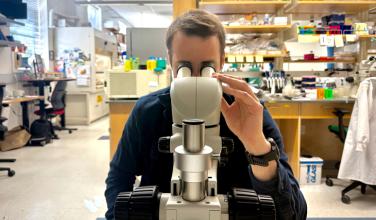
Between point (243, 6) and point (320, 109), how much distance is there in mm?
1362

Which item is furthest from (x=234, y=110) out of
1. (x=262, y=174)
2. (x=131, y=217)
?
(x=131, y=217)

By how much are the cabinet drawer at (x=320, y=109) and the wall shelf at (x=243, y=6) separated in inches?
44.1

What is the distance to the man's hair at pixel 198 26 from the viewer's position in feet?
2.42

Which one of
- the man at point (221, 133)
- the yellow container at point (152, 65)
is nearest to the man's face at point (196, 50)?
→ the man at point (221, 133)

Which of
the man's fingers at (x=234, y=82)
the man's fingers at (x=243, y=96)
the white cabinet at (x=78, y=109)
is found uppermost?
the man's fingers at (x=234, y=82)

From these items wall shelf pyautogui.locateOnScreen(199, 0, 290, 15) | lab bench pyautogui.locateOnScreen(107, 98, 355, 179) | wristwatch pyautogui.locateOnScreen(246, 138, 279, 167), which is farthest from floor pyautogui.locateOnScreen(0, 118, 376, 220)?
wristwatch pyautogui.locateOnScreen(246, 138, 279, 167)

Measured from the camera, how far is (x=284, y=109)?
316 cm

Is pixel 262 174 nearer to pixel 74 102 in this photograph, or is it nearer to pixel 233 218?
pixel 233 218

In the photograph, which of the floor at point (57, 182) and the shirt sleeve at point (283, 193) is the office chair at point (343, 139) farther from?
the shirt sleeve at point (283, 193)

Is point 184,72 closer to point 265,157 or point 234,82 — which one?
point 234,82

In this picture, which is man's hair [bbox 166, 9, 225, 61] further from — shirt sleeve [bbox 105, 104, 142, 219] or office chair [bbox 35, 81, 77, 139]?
office chair [bbox 35, 81, 77, 139]

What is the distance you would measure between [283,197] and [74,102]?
21.2 feet

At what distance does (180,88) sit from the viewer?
535 millimetres

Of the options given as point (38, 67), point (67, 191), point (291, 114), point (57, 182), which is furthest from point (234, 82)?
point (38, 67)
